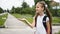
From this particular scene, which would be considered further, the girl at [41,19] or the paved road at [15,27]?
the paved road at [15,27]

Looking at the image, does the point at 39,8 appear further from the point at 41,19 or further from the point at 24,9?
the point at 24,9

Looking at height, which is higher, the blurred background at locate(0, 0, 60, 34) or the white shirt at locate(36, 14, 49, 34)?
the blurred background at locate(0, 0, 60, 34)

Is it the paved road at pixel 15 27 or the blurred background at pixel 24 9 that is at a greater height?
the blurred background at pixel 24 9

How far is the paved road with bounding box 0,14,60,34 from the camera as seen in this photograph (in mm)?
3111

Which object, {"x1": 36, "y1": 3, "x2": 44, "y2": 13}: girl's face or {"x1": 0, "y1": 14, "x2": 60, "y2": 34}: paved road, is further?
{"x1": 0, "y1": 14, "x2": 60, "y2": 34}: paved road

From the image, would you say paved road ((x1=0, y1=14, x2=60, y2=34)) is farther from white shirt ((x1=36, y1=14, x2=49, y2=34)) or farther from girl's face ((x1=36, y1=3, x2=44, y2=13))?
girl's face ((x1=36, y1=3, x2=44, y2=13))

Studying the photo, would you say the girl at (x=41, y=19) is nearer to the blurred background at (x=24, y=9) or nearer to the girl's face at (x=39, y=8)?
the girl's face at (x=39, y=8)

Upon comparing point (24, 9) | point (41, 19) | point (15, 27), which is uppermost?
point (24, 9)

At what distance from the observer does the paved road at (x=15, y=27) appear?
10.2 ft

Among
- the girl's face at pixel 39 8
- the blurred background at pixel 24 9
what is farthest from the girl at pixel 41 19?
the blurred background at pixel 24 9

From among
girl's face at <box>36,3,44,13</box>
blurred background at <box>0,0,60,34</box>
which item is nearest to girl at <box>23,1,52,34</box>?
girl's face at <box>36,3,44,13</box>

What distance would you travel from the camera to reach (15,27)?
3117 mm

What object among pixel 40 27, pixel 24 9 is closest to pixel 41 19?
pixel 40 27

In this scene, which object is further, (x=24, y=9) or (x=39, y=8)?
(x=24, y=9)
